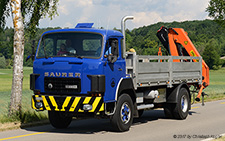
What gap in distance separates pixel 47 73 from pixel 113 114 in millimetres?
1943

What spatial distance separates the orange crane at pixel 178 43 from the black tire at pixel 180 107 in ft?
6.77

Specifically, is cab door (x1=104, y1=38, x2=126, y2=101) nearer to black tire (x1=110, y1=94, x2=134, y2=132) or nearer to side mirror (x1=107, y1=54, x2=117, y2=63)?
side mirror (x1=107, y1=54, x2=117, y2=63)

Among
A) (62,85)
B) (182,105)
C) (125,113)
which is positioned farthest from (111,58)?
(182,105)

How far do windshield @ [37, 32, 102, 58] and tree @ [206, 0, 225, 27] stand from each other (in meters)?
21.5

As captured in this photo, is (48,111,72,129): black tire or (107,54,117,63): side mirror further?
(48,111,72,129): black tire

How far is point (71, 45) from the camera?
10.1 meters

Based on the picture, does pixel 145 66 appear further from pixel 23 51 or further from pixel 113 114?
pixel 23 51

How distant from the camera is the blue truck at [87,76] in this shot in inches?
371

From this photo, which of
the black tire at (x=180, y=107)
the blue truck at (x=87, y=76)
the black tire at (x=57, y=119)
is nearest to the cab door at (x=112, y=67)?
the blue truck at (x=87, y=76)

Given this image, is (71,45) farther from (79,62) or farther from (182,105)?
(182,105)

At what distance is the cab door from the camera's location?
31.7ft

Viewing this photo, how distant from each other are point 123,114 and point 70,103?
155cm

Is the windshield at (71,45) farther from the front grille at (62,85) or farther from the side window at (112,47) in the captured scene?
the front grille at (62,85)

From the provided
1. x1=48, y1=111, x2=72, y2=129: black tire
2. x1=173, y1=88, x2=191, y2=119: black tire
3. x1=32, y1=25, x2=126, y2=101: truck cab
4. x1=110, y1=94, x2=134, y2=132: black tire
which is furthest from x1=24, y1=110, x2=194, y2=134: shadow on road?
x1=32, y1=25, x2=126, y2=101: truck cab
